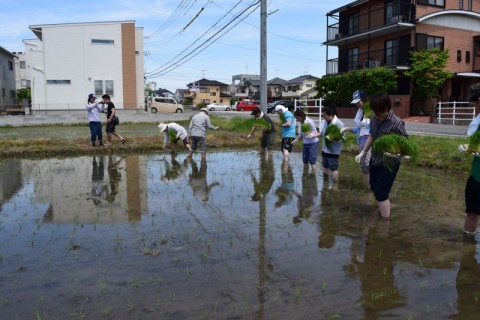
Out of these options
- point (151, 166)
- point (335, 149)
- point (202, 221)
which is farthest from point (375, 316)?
point (151, 166)

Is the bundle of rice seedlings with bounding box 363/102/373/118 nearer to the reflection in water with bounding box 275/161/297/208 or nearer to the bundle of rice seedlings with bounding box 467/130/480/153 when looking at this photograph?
the reflection in water with bounding box 275/161/297/208

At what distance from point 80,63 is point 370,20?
21702 millimetres

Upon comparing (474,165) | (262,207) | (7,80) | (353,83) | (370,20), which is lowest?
(262,207)

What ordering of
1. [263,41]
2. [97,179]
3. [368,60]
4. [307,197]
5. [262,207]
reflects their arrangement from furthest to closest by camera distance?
[368,60], [263,41], [97,179], [307,197], [262,207]

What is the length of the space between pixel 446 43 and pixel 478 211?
28218mm

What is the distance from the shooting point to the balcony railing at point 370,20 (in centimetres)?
2730

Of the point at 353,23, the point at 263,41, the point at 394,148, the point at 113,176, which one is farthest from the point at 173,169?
the point at 353,23

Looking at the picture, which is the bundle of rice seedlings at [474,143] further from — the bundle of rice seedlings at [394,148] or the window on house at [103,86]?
the window on house at [103,86]

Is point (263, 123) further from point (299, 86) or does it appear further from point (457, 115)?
point (299, 86)

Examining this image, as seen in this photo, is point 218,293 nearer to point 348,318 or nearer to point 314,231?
point 348,318

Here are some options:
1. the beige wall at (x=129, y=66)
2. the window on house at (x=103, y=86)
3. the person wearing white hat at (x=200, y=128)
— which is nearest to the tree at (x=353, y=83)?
the beige wall at (x=129, y=66)

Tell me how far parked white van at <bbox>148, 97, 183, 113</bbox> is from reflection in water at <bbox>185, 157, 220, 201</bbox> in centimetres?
2875

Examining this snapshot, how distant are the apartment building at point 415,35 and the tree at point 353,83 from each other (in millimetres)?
1320

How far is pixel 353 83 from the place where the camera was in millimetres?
28203
